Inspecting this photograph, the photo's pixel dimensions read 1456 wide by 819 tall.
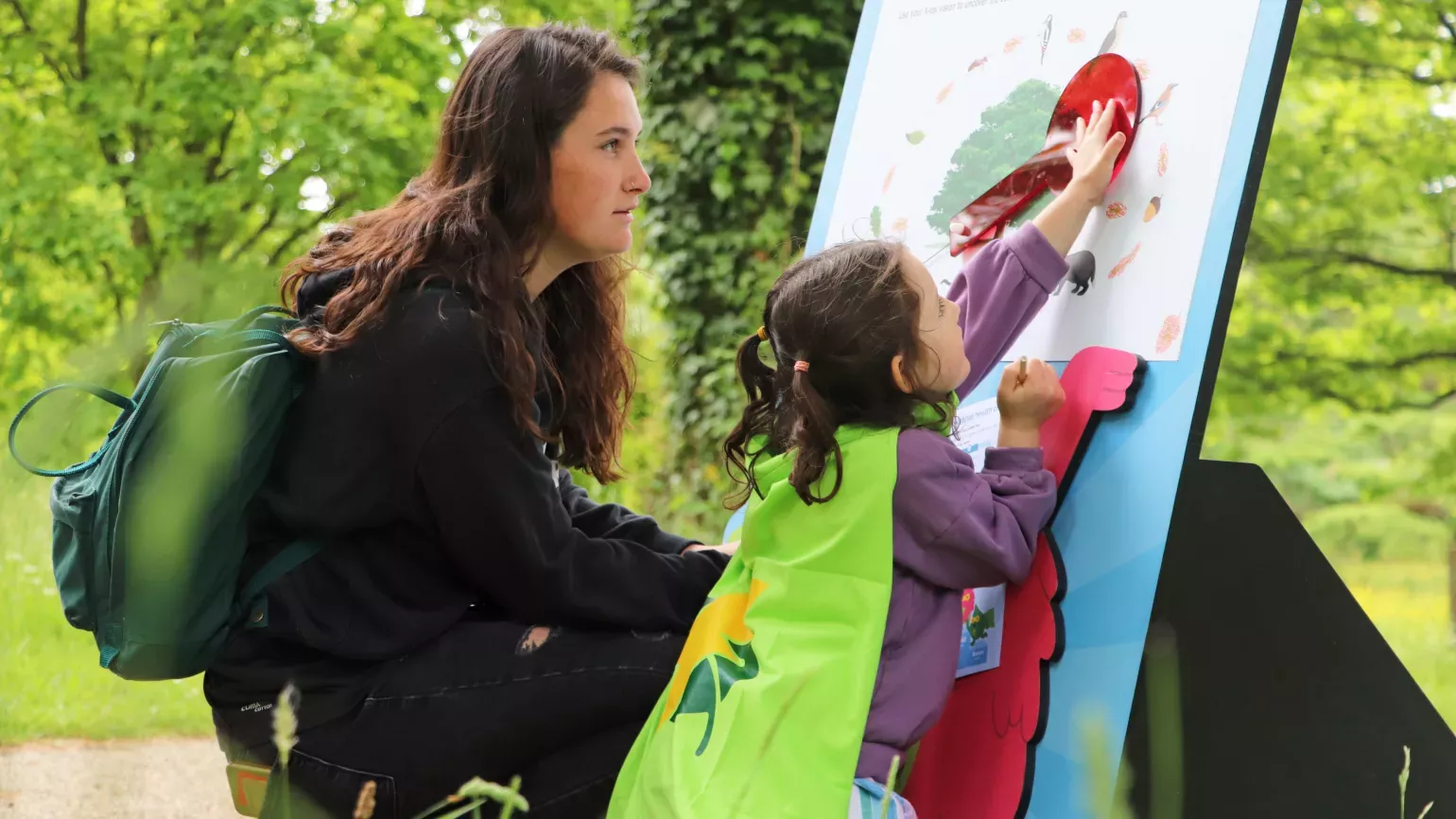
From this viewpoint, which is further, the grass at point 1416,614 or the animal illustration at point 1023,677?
the grass at point 1416,614

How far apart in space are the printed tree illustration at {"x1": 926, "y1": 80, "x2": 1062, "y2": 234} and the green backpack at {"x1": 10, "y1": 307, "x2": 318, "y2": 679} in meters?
1.19

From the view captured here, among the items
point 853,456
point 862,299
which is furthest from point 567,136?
point 853,456

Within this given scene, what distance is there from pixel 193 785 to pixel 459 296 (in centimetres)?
255

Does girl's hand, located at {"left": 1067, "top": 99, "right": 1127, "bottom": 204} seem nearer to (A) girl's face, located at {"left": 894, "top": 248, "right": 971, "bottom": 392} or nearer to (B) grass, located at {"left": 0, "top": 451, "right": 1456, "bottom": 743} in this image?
(A) girl's face, located at {"left": 894, "top": 248, "right": 971, "bottom": 392}

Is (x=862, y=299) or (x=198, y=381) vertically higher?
(x=862, y=299)

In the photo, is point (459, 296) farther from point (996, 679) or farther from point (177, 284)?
point (177, 284)

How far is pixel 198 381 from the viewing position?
1570mm

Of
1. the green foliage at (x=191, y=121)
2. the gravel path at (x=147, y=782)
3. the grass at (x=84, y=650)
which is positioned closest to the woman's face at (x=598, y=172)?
the grass at (x=84, y=650)

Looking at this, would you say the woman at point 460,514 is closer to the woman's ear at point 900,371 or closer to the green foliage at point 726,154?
the woman's ear at point 900,371

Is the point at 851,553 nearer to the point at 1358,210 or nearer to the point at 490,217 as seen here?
the point at 490,217

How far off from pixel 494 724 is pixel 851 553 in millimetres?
557

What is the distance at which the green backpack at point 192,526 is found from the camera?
1.62 m

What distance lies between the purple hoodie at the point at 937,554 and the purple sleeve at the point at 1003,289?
206 mm

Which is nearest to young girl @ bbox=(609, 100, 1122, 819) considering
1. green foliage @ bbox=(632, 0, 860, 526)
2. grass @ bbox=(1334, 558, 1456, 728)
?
green foliage @ bbox=(632, 0, 860, 526)
